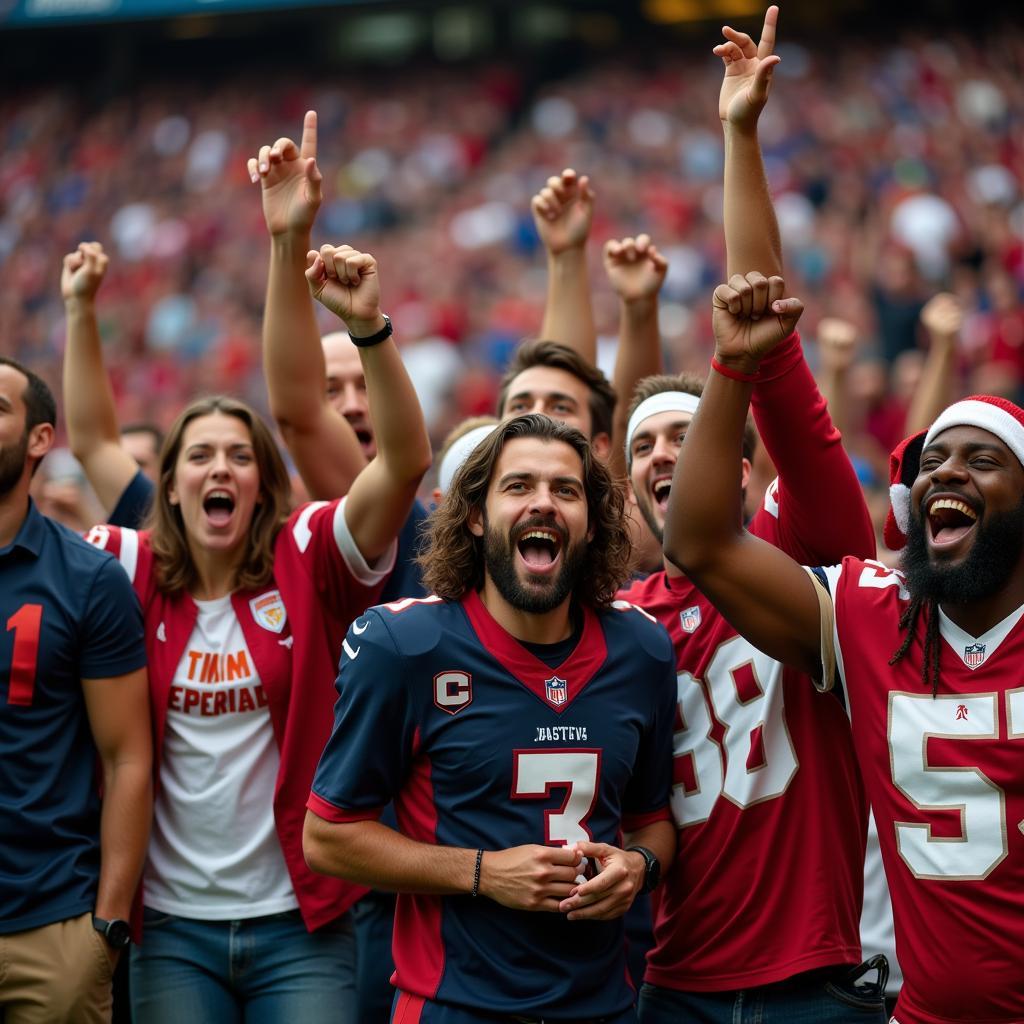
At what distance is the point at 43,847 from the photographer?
3453 millimetres

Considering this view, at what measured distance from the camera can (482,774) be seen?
2955 mm

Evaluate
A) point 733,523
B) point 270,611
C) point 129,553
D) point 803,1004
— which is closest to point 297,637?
point 270,611

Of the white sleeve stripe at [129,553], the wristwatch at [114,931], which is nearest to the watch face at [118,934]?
the wristwatch at [114,931]

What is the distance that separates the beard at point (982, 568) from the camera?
289 cm

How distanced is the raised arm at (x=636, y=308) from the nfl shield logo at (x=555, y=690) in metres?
1.73

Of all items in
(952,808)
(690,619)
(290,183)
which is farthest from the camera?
(290,183)

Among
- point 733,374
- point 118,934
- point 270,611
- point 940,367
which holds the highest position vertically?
point 940,367

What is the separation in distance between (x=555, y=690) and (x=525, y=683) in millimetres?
64

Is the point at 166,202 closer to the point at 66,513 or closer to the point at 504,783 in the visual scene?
the point at 66,513

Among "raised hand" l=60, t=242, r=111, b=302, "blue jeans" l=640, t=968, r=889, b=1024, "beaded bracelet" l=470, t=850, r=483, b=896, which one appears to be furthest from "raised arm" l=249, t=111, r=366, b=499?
"blue jeans" l=640, t=968, r=889, b=1024

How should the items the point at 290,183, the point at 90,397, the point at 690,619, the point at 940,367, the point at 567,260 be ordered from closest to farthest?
the point at 690,619 → the point at 290,183 → the point at 90,397 → the point at 567,260 → the point at 940,367

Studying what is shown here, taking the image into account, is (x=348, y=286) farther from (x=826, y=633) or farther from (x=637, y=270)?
(x=637, y=270)

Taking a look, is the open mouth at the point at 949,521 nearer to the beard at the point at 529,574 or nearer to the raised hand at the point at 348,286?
the beard at the point at 529,574

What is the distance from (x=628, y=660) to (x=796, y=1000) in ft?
2.58
